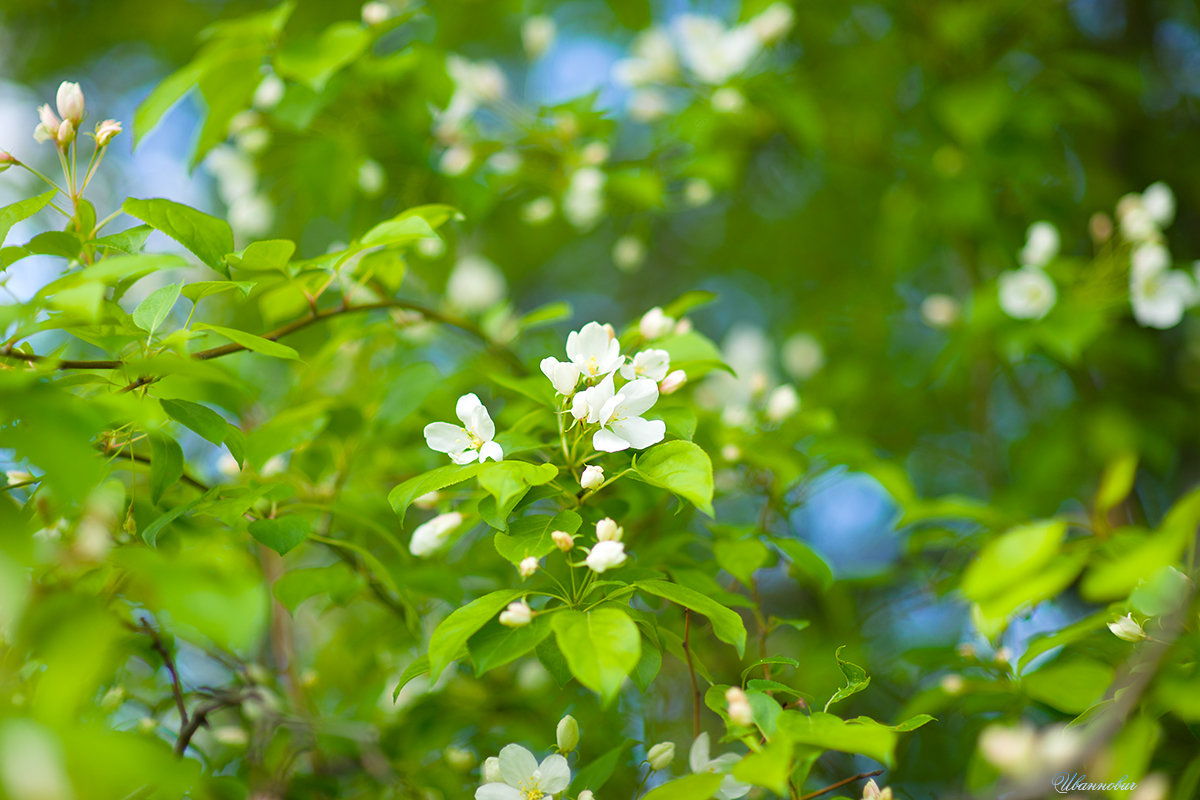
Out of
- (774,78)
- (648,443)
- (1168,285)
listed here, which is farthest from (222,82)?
(1168,285)

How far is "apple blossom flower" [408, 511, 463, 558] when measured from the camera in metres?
1.41

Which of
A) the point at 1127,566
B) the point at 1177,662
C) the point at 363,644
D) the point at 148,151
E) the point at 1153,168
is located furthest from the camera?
the point at 148,151

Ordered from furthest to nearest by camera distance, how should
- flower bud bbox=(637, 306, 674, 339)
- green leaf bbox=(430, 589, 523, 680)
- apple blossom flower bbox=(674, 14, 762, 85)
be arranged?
apple blossom flower bbox=(674, 14, 762, 85)
flower bud bbox=(637, 306, 674, 339)
green leaf bbox=(430, 589, 523, 680)

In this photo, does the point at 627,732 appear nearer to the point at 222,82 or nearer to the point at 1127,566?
the point at 1127,566

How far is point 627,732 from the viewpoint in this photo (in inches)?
86.5

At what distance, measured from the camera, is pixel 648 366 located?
1.39m

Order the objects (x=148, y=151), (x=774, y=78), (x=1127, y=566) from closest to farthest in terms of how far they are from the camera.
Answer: (x=1127, y=566) → (x=774, y=78) → (x=148, y=151)

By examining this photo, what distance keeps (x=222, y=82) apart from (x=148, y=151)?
295cm

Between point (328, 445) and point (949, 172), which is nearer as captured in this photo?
point (328, 445)

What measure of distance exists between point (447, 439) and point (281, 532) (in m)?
0.31

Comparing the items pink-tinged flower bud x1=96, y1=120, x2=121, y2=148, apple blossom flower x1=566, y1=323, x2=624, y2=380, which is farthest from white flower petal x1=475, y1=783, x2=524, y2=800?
pink-tinged flower bud x1=96, y1=120, x2=121, y2=148

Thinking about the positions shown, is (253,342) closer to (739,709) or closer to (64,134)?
(64,134)

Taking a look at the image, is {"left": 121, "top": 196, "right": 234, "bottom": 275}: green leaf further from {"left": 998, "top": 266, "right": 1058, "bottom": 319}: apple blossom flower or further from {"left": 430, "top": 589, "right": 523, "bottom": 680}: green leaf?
{"left": 998, "top": 266, "right": 1058, "bottom": 319}: apple blossom flower

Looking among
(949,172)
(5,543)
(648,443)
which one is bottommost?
(949,172)
